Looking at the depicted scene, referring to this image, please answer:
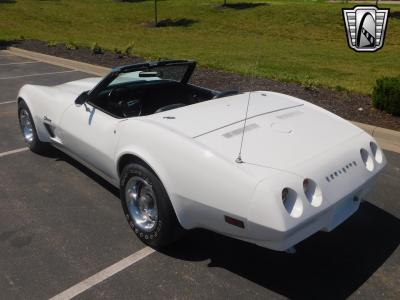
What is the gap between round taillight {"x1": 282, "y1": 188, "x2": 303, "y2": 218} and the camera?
2.81m

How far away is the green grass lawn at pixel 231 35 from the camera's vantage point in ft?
40.9

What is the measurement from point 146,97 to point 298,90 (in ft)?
15.6

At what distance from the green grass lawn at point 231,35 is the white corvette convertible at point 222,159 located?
5.27 meters

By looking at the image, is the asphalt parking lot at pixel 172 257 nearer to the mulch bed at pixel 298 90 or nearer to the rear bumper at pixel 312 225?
the rear bumper at pixel 312 225

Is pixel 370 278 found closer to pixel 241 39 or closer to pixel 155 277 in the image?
pixel 155 277

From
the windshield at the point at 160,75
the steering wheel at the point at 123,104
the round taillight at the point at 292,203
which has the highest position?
the windshield at the point at 160,75

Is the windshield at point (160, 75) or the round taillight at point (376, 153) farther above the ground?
the windshield at point (160, 75)

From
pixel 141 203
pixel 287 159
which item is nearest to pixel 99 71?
pixel 141 203

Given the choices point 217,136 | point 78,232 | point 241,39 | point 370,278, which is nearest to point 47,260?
point 78,232

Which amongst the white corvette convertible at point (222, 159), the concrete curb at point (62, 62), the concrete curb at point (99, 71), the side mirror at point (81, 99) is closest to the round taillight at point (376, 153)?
the white corvette convertible at point (222, 159)

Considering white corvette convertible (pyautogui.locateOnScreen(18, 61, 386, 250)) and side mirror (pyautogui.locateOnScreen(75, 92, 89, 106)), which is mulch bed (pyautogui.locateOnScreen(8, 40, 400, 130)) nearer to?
white corvette convertible (pyautogui.locateOnScreen(18, 61, 386, 250))

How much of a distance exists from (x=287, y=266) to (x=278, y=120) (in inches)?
48.3

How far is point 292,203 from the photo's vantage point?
2.86 metres

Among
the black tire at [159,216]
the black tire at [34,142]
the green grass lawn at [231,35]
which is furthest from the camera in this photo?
the green grass lawn at [231,35]
